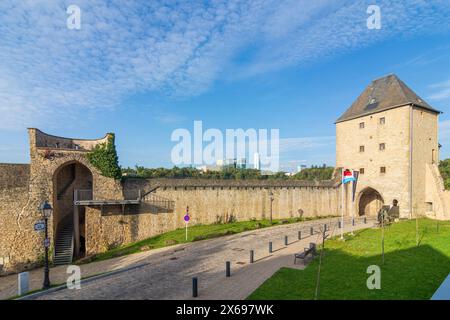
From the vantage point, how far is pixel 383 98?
98.7ft

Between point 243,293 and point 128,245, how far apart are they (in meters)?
15.2

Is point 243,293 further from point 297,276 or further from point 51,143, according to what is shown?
point 51,143

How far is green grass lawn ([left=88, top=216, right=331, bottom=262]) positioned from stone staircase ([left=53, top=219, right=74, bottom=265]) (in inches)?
88.2

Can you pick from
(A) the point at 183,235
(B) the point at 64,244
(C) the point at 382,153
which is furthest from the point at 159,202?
(C) the point at 382,153

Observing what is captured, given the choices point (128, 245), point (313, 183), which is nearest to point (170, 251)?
point (128, 245)

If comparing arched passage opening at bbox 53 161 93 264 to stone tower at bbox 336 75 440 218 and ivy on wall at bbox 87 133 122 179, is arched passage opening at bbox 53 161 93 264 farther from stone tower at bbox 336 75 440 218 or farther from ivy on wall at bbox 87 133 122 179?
stone tower at bbox 336 75 440 218

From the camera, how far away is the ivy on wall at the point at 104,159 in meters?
21.0

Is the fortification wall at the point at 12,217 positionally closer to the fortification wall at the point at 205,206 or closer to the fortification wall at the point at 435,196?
the fortification wall at the point at 205,206

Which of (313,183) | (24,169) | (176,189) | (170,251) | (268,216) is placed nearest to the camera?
(170,251)

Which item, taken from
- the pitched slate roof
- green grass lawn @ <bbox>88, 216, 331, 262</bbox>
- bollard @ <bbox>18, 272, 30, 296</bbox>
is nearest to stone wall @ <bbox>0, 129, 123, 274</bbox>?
green grass lawn @ <bbox>88, 216, 331, 262</bbox>

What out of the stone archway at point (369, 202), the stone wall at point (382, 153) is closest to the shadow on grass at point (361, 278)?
the stone wall at point (382, 153)

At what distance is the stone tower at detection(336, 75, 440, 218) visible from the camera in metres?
27.0

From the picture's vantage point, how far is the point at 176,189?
23734 millimetres

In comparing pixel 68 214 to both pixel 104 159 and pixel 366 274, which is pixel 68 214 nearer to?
pixel 104 159
